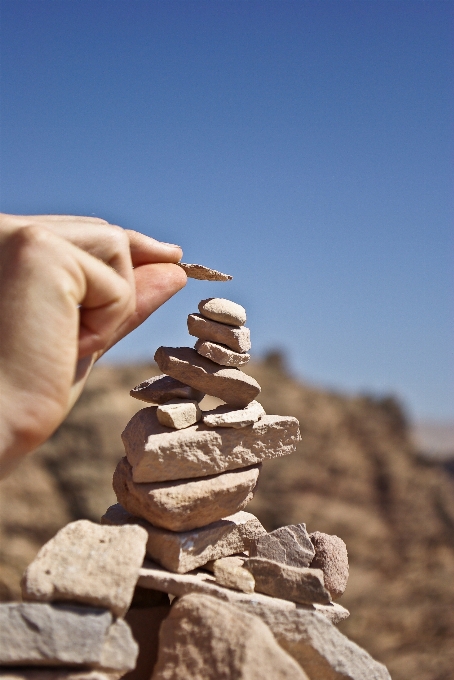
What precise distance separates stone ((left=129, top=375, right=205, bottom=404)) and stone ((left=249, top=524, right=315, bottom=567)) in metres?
0.98

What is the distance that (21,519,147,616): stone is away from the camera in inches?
126

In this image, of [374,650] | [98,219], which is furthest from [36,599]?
[374,650]

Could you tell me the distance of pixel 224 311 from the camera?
4164 mm

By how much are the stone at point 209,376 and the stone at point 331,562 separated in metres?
1.04

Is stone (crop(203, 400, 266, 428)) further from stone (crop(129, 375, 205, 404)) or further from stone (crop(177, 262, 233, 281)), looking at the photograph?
stone (crop(177, 262, 233, 281))

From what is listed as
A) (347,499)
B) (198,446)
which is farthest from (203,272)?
(347,499)

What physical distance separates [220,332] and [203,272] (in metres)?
0.43

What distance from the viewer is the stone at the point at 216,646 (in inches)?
125

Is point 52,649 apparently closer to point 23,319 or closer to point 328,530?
point 23,319

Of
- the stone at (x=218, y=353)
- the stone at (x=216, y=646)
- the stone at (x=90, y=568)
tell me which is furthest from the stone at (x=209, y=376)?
the stone at (x=216, y=646)

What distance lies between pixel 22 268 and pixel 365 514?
504 inches

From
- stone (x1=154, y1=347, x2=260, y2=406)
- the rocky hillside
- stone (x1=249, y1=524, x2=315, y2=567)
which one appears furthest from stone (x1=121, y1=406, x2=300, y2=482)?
the rocky hillside

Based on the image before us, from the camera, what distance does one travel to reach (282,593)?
12.6 ft

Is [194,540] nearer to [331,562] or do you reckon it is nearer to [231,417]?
[231,417]
